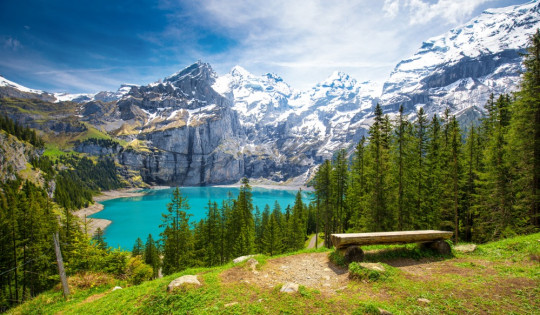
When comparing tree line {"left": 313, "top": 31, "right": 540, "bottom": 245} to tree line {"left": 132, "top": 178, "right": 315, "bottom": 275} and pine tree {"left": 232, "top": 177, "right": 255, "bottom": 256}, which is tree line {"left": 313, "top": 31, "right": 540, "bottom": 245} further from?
tree line {"left": 132, "top": 178, "right": 315, "bottom": 275}

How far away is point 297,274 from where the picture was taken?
10.5m

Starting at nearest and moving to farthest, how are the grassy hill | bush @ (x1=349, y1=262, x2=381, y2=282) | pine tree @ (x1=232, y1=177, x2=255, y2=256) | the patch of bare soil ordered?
the grassy hill → bush @ (x1=349, y1=262, x2=381, y2=282) → the patch of bare soil → pine tree @ (x1=232, y1=177, x2=255, y2=256)

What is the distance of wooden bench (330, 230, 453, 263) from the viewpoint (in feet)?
36.7

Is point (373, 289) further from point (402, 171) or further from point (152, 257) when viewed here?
point (152, 257)

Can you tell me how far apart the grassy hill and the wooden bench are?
0.69 metres

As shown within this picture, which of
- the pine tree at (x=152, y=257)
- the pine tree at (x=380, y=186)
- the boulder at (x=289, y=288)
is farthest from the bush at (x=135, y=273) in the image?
the pine tree at (x=152, y=257)

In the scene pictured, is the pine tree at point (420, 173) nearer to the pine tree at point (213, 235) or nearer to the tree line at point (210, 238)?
the tree line at point (210, 238)

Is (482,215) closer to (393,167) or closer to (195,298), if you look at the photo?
(393,167)

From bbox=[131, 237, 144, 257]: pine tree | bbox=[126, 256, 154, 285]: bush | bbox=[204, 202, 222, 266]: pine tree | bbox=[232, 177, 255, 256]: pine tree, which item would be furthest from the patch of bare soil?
bbox=[131, 237, 144, 257]: pine tree

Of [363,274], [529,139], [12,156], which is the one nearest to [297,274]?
[363,274]

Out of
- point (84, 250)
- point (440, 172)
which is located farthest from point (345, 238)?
point (84, 250)

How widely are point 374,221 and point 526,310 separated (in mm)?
17009

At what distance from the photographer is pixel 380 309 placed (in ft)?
21.7

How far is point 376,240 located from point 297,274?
13.9ft
